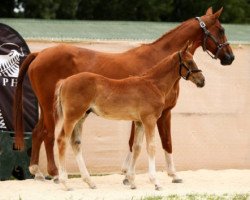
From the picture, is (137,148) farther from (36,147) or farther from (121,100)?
(36,147)

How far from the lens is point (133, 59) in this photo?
10.6 metres

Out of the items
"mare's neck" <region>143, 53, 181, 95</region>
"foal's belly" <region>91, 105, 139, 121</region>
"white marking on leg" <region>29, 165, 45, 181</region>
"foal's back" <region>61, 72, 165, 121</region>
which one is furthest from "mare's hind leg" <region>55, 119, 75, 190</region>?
"white marking on leg" <region>29, 165, 45, 181</region>

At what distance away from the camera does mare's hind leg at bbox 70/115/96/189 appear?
9.66 meters

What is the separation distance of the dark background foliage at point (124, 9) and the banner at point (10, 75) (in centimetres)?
1341

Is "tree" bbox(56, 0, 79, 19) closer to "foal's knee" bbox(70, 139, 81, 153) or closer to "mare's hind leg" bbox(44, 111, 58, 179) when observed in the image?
"mare's hind leg" bbox(44, 111, 58, 179)

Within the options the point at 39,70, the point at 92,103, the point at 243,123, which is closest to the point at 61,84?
the point at 92,103

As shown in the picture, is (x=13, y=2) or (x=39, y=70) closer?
(x=39, y=70)

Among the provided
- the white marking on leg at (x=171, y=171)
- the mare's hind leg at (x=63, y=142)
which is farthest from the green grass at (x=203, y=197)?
the white marking on leg at (x=171, y=171)

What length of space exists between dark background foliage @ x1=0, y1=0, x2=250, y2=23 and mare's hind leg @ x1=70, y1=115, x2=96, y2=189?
1518 cm

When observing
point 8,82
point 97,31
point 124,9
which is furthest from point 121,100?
point 124,9

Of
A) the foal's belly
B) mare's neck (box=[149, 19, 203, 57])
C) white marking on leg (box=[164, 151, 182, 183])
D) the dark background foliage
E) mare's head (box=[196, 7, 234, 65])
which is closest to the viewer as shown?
the foal's belly

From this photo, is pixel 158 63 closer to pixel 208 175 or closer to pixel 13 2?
pixel 208 175

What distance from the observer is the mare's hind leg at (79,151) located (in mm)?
9664

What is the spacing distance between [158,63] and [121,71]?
65 centimetres
